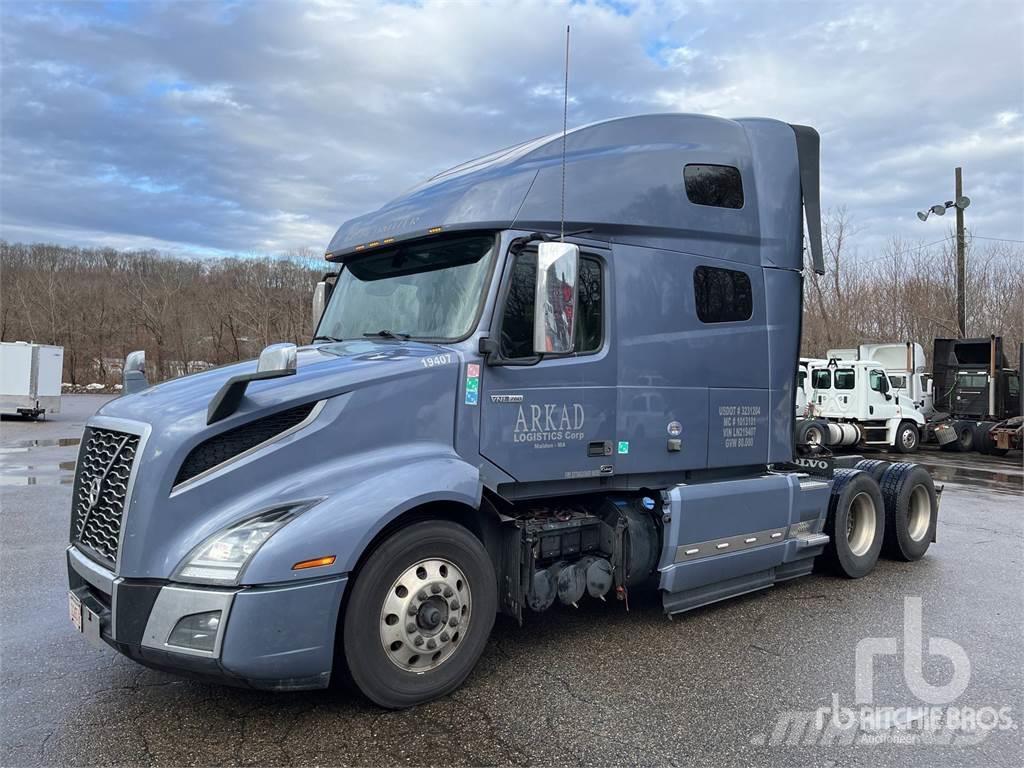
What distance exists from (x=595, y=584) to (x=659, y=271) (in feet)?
7.27

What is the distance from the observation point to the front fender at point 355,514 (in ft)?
11.1

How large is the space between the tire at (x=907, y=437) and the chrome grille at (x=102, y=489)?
21191mm

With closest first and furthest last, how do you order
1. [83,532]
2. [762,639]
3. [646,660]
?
[83,532]
[646,660]
[762,639]

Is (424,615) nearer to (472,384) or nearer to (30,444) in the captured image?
(472,384)

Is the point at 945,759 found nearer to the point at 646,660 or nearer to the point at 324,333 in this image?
the point at 646,660

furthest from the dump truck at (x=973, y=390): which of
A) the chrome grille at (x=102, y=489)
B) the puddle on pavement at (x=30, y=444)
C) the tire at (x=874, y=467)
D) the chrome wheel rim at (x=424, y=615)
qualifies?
the puddle on pavement at (x=30, y=444)

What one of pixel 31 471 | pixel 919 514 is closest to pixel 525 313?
pixel 919 514

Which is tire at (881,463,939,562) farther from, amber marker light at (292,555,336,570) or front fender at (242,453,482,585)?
amber marker light at (292,555,336,570)

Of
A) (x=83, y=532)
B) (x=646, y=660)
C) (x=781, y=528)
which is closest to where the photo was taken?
(x=83, y=532)

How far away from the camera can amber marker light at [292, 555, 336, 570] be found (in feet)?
11.2

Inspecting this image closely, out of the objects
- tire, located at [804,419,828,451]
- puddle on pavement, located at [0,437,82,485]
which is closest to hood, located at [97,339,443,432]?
puddle on pavement, located at [0,437,82,485]

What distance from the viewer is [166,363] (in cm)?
4900

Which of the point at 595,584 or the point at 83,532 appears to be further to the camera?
the point at 595,584

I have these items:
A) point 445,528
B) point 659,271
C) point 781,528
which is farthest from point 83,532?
point 781,528
